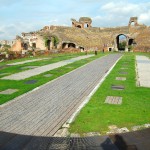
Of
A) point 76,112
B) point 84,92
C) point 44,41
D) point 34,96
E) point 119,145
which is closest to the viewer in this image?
point 119,145

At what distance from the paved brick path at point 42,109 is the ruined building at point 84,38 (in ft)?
164

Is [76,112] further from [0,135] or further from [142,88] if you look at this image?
[142,88]

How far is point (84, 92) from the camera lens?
45.3 feet

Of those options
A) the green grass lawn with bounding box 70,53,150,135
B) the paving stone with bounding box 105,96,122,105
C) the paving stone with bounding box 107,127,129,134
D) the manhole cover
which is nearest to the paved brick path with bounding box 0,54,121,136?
the green grass lawn with bounding box 70,53,150,135

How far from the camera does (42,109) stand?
409 inches

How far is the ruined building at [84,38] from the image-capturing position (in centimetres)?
6592

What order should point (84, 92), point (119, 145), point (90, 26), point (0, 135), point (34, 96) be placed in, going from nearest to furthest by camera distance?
point (119, 145) → point (0, 135) → point (34, 96) → point (84, 92) → point (90, 26)

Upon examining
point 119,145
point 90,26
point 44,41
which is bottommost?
point 119,145

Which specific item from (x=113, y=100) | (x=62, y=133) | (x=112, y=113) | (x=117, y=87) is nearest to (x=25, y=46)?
(x=117, y=87)

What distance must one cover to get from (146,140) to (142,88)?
7.64m

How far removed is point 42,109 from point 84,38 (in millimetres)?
64433

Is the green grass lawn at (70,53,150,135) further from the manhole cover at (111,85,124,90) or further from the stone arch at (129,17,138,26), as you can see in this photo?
the stone arch at (129,17,138,26)

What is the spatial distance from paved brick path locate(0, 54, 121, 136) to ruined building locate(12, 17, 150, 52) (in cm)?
4994

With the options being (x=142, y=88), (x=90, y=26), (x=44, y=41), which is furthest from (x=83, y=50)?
(x=142, y=88)
